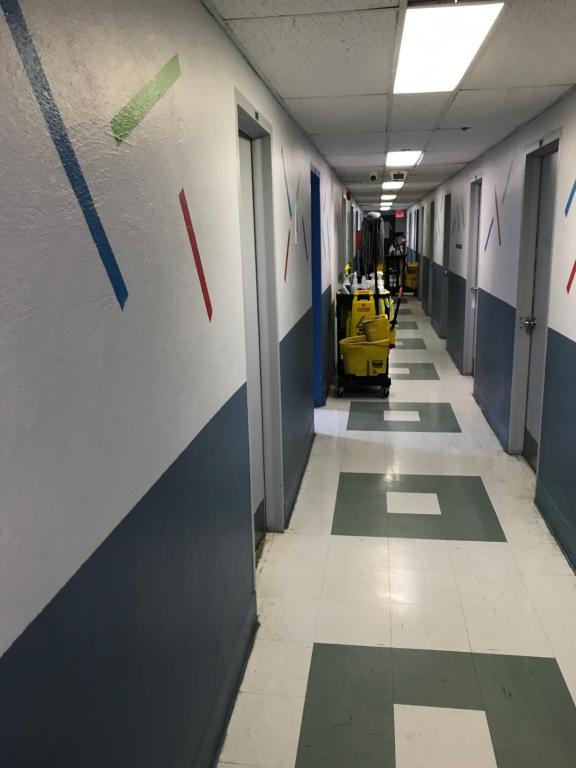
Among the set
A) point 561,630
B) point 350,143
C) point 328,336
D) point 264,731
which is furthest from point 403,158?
point 264,731

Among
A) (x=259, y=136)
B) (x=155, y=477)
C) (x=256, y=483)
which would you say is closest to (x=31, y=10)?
(x=155, y=477)

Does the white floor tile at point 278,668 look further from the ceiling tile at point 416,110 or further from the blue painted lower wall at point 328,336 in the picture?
the blue painted lower wall at point 328,336

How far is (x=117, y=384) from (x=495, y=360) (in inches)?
183

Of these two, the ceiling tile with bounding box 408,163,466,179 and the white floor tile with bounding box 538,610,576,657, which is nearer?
the white floor tile with bounding box 538,610,576,657

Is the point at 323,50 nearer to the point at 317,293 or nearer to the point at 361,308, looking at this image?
the point at 317,293

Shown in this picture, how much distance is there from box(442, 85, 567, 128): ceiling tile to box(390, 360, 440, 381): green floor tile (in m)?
3.38

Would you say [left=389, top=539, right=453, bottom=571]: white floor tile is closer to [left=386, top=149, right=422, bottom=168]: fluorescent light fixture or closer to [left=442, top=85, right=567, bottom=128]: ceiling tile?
[left=442, top=85, right=567, bottom=128]: ceiling tile

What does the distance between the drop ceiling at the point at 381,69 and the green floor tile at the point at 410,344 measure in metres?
4.20

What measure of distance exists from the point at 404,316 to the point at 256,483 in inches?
373

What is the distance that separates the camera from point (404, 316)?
489 inches

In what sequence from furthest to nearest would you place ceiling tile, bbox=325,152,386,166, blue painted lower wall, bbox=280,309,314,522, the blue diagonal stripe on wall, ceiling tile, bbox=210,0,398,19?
ceiling tile, bbox=325,152,386,166 < blue painted lower wall, bbox=280,309,314,522 < ceiling tile, bbox=210,0,398,19 < the blue diagonal stripe on wall

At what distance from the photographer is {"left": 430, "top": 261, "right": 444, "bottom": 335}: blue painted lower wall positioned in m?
10.0

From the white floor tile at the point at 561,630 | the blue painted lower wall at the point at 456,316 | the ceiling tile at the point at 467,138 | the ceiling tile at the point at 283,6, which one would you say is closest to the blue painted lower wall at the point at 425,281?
the blue painted lower wall at the point at 456,316

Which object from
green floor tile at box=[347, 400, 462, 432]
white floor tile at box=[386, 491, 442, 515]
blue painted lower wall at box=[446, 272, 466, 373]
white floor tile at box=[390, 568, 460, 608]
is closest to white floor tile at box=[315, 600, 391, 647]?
white floor tile at box=[390, 568, 460, 608]
